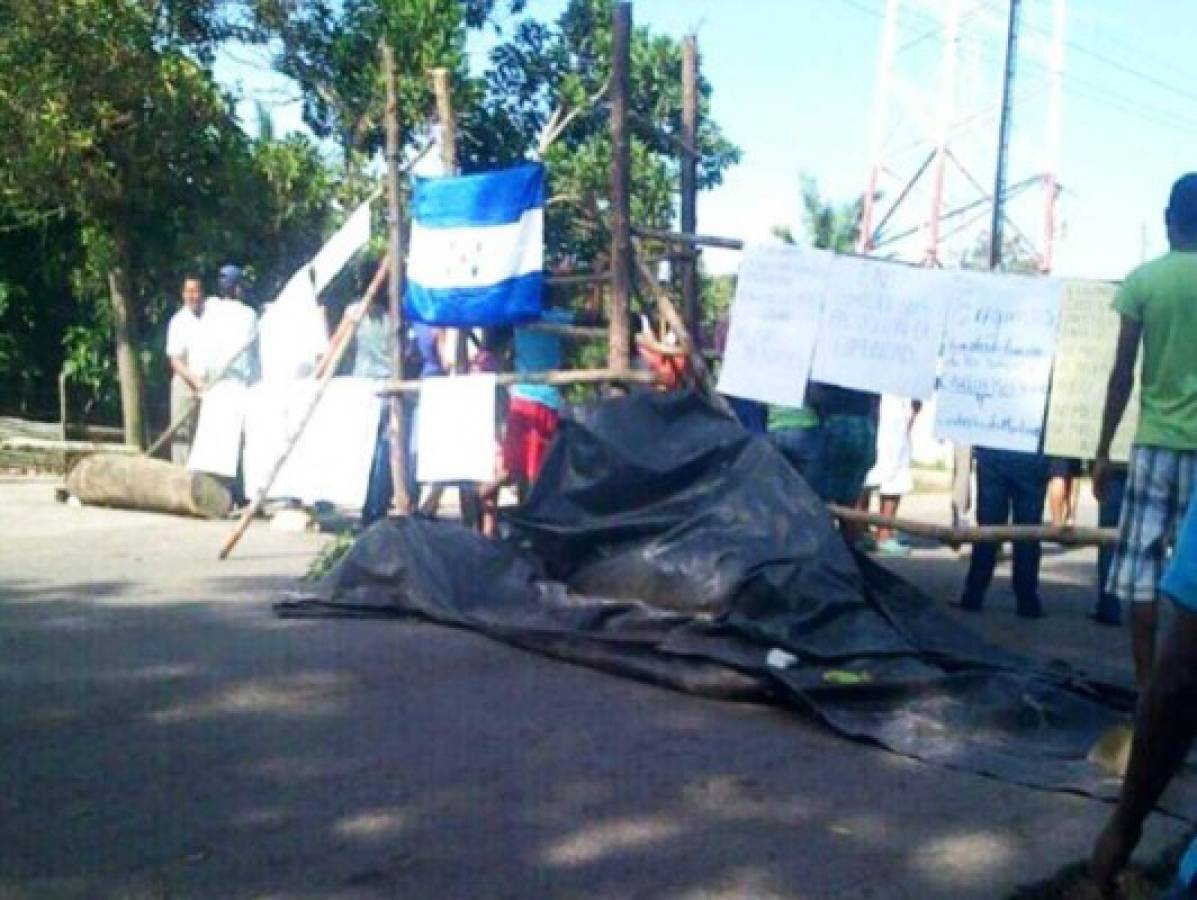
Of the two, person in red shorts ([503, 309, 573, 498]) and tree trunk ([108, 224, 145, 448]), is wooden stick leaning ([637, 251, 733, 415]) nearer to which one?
person in red shorts ([503, 309, 573, 498])

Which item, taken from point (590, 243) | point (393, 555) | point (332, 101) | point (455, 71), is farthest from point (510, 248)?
point (332, 101)

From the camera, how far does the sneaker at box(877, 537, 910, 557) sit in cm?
1085

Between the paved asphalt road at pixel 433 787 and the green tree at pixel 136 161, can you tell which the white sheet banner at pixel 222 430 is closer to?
the paved asphalt road at pixel 433 787

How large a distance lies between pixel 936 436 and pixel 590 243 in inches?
379

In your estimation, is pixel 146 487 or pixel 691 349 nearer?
pixel 691 349

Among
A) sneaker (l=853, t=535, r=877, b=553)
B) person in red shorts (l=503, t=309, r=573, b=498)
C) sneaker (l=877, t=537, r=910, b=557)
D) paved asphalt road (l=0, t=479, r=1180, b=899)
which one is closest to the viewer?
paved asphalt road (l=0, t=479, r=1180, b=899)

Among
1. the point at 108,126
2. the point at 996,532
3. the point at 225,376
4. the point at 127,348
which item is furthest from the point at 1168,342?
the point at 127,348

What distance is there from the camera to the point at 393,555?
702 centimetres

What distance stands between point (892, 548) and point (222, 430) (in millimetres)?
4916

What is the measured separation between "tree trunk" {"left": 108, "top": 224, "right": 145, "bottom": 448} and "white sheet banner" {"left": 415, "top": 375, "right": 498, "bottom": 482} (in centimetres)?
835

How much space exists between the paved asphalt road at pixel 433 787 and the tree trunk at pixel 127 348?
30.2ft

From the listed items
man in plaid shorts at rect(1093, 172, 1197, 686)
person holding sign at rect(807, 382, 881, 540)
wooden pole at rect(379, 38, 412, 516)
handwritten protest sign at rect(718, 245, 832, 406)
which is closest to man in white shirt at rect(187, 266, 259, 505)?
wooden pole at rect(379, 38, 412, 516)

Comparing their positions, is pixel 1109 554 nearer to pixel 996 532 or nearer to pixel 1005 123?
pixel 996 532

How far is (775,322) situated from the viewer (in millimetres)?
6902
